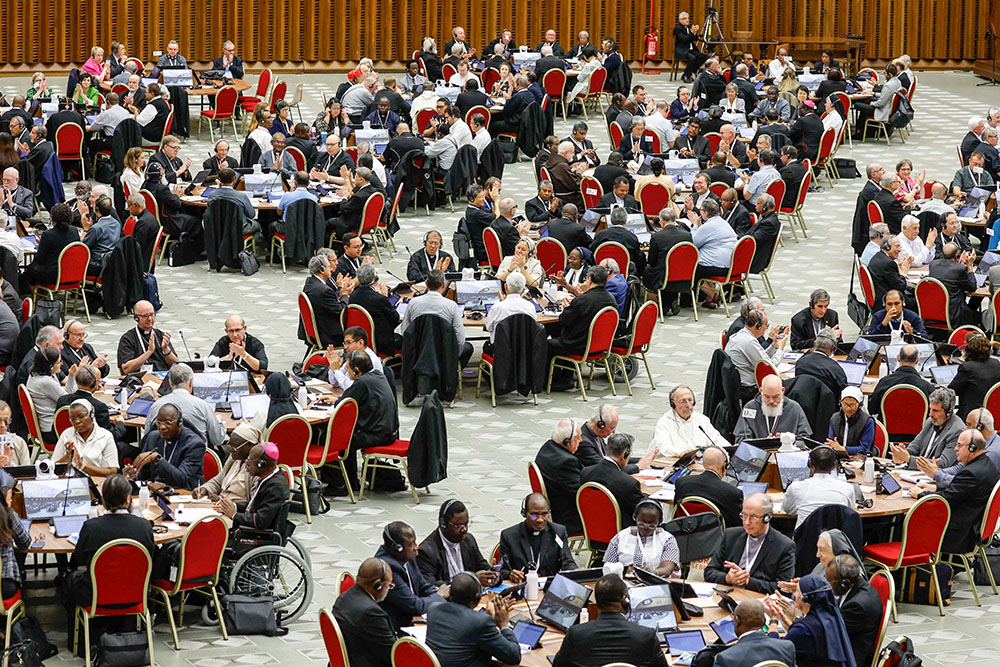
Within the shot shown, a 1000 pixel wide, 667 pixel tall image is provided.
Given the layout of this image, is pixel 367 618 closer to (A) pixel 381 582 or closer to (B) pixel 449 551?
(A) pixel 381 582

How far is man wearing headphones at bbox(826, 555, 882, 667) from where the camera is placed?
816 cm

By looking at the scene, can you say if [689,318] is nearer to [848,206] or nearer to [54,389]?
[848,206]

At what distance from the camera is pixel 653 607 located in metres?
8.14

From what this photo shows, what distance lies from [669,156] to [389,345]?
6410 millimetres

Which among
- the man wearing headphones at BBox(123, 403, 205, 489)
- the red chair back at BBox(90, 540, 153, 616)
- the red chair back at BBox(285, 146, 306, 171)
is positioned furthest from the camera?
the red chair back at BBox(285, 146, 306, 171)

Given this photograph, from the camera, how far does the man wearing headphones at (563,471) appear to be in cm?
1016

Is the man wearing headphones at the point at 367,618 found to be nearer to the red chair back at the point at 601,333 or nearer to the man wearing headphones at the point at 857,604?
the man wearing headphones at the point at 857,604

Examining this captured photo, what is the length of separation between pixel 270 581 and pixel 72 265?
659 centimetres

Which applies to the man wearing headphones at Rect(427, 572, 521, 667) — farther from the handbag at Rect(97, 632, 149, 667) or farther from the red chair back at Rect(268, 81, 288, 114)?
the red chair back at Rect(268, 81, 288, 114)

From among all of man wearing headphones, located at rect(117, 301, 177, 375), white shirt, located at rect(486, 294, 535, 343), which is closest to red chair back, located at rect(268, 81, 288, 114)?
white shirt, located at rect(486, 294, 535, 343)

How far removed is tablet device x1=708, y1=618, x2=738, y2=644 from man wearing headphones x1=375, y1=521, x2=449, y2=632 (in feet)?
4.63

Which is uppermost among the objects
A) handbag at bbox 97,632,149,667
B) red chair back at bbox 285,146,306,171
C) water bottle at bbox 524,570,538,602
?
red chair back at bbox 285,146,306,171

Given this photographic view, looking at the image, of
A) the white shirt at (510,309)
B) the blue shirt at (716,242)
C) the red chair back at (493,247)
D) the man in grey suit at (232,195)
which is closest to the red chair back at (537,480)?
the white shirt at (510,309)

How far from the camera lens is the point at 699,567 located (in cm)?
935
